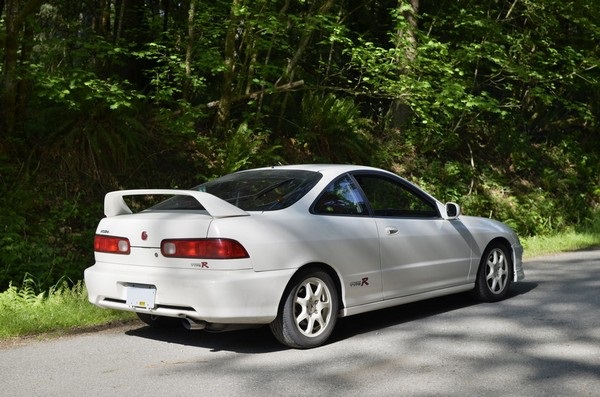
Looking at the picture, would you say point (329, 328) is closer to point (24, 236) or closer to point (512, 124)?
point (24, 236)

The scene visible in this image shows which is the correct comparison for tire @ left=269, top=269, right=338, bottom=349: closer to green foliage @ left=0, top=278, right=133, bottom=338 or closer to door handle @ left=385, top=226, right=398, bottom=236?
door handle @ left=385, top=226, right=398, bottom=236

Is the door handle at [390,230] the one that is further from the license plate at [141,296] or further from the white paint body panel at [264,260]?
the license plate at [141,296]

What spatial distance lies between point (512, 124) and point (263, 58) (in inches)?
351

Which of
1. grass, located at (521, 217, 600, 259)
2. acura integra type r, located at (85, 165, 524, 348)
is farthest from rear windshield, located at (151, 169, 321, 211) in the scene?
grass, located at (521, 217, 600, 259)

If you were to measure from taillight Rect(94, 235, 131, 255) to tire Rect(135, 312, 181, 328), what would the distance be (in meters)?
0.86

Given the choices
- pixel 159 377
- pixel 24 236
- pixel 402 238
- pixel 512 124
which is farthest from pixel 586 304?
pixel 512 124

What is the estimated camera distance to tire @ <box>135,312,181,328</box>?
748cm

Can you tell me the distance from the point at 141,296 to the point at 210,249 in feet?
2.58

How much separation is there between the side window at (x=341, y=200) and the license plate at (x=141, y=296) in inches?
62.2

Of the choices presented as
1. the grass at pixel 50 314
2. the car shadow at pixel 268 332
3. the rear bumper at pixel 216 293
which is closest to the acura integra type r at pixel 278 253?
the rear bumper at pixel 216 293

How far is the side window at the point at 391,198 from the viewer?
25.7ft

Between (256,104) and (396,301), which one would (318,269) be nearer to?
(396,301)

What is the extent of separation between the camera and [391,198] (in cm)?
882

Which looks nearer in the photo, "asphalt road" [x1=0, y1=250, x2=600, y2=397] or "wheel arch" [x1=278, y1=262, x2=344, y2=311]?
"asphalt road" [x1=0, y1=250, x2=600, y2=397]
